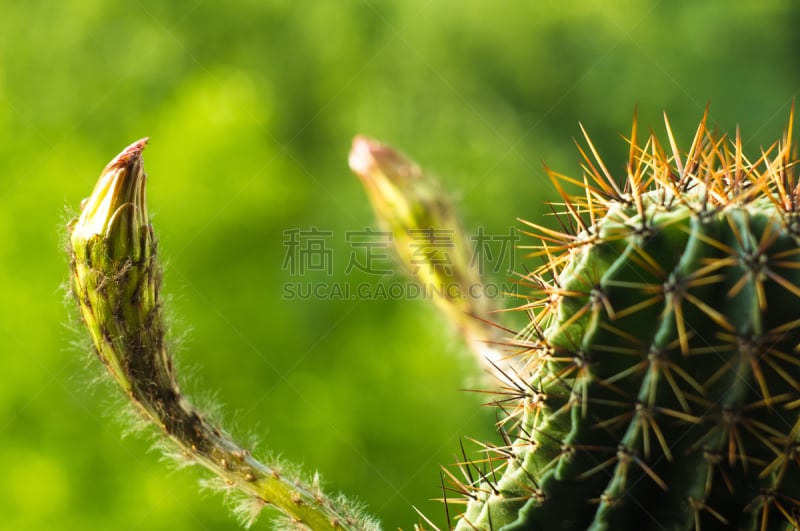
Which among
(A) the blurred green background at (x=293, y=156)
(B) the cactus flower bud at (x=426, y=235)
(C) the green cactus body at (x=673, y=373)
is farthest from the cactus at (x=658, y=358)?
(A) the blurred green background at (x=293, y=156)

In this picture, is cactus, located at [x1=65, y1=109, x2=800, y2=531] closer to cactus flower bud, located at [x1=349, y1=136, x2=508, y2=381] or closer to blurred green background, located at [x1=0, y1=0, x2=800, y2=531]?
cactus flower bud, located at [x1=349, y1=136, x2=508, y2=381]

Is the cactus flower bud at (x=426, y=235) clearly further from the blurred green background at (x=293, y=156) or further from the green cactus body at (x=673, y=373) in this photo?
the blurred green background at (x=293, y=156)

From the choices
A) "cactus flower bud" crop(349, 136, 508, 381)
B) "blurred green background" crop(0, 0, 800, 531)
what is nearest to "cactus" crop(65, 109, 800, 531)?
"cactus flower bud" crop(349, 136, 508, 381)

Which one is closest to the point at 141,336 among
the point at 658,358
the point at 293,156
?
the point at 658,358

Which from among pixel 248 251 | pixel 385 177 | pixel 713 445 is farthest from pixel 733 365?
pixel 248 251

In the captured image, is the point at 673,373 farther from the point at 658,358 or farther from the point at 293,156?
the point at 293,156

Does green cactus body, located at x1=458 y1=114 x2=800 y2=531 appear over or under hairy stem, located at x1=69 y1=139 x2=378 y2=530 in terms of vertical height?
over
